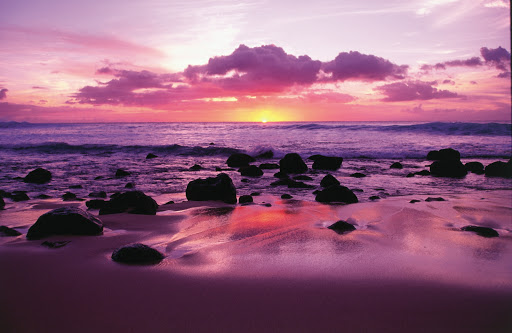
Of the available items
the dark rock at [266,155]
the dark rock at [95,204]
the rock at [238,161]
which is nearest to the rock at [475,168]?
the rock at [238,161]

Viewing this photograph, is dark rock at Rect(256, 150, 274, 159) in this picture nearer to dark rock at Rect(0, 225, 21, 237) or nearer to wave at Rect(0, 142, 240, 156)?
wave at Rect(0, 142, 240, 156)

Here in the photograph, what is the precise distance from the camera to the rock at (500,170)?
11.7m

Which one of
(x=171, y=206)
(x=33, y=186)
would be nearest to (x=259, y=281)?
(x=171, y=206)

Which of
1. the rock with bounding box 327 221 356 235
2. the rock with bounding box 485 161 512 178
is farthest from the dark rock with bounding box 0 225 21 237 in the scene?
the rock with bounding box 485 161 512 178

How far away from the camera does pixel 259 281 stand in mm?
3125

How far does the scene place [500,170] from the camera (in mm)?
12008

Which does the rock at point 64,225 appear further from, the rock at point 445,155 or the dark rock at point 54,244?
the rock at point 445,155

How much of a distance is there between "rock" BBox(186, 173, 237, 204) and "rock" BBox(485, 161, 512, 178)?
10.0m

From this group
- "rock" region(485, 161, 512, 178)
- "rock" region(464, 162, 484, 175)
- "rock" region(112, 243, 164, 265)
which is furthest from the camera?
"rock" region(464, 162, 484, 175)

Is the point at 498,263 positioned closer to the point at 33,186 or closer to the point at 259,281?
the point at 259,281

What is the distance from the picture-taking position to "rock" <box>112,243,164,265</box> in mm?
3586

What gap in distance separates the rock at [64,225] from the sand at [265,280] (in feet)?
0.52

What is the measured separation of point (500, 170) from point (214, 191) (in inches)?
417

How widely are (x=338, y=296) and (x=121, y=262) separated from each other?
7.29 feet
